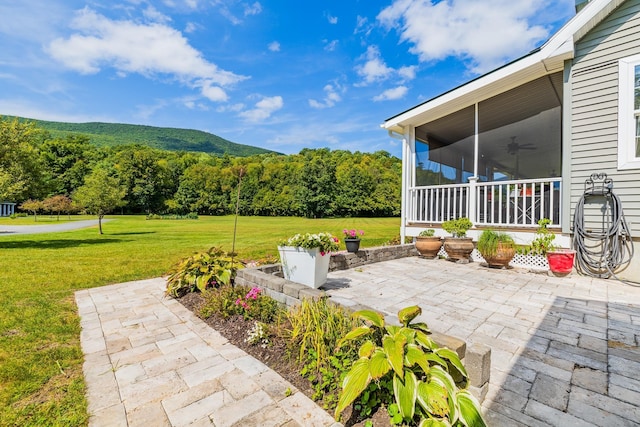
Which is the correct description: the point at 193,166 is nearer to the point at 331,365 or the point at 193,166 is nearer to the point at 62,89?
the point at 62,89

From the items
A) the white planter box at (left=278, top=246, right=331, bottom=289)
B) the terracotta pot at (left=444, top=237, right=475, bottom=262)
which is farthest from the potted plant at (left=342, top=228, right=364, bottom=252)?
the terracotta pot at (left=444, top=237, right=475, bottom=262)

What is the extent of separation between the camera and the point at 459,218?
21.6 ft

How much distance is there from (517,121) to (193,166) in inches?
1684

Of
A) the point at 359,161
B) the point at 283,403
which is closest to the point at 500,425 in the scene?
the point at 283,403

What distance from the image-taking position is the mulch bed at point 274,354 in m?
1.62

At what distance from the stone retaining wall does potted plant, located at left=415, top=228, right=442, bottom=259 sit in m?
0.38

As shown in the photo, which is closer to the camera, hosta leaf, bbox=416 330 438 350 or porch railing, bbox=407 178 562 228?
hosta leaf, bbox=416 330 438 350

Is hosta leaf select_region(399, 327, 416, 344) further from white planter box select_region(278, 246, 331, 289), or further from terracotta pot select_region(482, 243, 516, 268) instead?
terracotta pot select_region(482, 243, 516, 268)

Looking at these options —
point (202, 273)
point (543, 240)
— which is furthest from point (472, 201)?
point (202, 273)

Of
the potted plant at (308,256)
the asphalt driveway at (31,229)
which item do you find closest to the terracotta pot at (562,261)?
the potted plant at (308,256)

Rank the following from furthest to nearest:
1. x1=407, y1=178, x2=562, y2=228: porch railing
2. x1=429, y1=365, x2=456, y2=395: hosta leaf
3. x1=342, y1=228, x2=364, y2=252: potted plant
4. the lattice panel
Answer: x1=342, y1=228, x2=364, y2=252: potted plant
x1=407, y1=178, x2=562, y2=228: porch railing
the lattice panel
x1=429, y1=365, x2=456, y2=395: hosta leaf

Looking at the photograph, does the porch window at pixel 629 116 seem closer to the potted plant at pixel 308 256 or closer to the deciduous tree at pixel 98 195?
the potted plant at pixel 308 256

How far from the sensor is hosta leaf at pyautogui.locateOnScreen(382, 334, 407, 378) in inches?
55.6

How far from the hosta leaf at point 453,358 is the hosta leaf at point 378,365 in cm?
33
